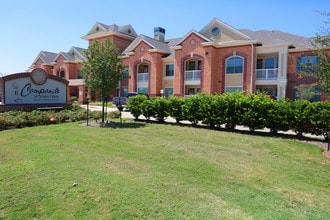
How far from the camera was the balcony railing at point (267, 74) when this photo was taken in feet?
87.9

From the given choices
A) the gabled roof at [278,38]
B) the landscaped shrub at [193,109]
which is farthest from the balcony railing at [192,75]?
the landscaped shrub at [193,109]

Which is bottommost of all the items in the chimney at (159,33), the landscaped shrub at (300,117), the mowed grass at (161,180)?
the mowed grass at (161,180)

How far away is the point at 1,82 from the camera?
666 inches

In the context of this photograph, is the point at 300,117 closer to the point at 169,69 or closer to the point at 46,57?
the point at 169,69

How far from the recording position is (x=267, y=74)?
27234 mm

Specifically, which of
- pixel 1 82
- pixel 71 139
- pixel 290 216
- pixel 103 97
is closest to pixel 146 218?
pixel 290 216

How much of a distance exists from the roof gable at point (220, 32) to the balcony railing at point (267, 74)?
3.67 m

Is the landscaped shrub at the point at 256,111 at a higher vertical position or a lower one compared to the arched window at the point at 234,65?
lower

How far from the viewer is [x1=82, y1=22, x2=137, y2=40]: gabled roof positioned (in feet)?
133

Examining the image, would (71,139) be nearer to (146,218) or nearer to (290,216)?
(146,218)

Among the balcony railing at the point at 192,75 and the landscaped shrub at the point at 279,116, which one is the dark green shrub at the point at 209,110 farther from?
the balcony railing at the point at 192,75

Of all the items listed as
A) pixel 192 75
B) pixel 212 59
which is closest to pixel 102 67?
pixel 212 59

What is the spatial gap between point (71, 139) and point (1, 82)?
1034 cm

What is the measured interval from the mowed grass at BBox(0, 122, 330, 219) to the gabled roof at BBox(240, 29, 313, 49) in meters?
19.5
